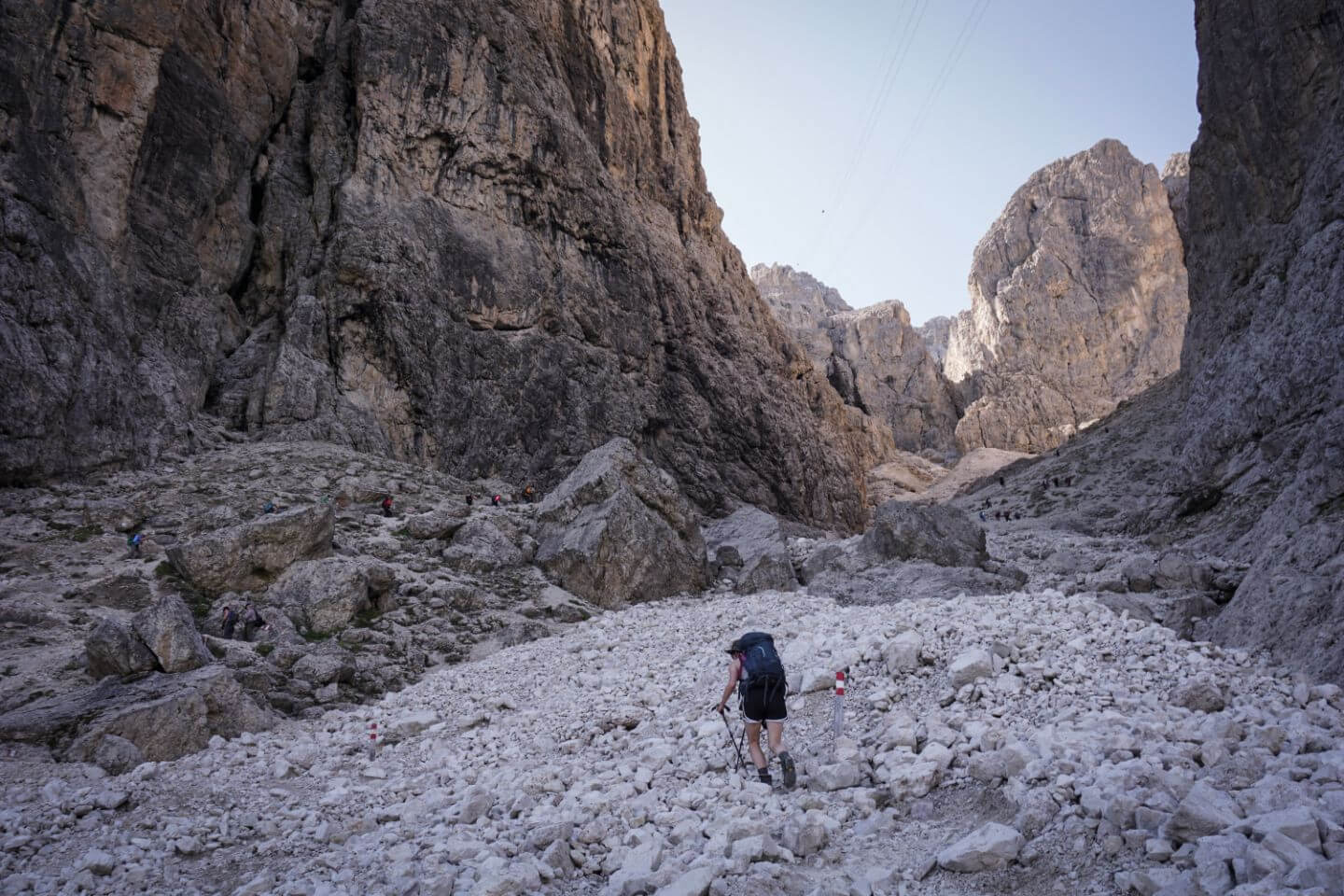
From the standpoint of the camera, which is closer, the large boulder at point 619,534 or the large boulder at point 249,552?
the large boulder at point 249,552

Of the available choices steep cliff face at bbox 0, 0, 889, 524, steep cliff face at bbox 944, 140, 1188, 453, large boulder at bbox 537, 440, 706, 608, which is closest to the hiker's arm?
large boulder at bbox 537, 440, 706, 608

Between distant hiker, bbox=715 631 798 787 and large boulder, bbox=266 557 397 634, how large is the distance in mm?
10018

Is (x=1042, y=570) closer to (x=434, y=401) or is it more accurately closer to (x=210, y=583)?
(x=210, y=583)

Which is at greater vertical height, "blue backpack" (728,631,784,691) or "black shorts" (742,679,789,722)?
"blue backpack" (728,631,784,691)

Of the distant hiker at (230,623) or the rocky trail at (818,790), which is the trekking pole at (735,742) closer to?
the rocky trail at (818,790)

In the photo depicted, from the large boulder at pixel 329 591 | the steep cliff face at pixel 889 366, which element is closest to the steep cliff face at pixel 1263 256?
the large boulder at pixel 329 591

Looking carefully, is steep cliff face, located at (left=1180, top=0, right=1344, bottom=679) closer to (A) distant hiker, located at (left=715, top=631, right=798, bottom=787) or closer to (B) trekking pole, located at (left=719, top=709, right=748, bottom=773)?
(A) distant hiker, located at (left=715, top=631, right=798, bottom=787)

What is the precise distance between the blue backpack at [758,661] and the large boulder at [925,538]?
11.4m

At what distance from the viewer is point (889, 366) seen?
330 feet

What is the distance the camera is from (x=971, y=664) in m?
7.67

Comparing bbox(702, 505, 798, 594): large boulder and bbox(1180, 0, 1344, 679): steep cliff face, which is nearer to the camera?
bbox(1180, 0, 1344, 679): steep cliff face

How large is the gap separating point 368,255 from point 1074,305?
308ft

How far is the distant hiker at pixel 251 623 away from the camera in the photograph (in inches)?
519

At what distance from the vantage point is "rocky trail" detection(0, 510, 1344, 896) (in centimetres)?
465
